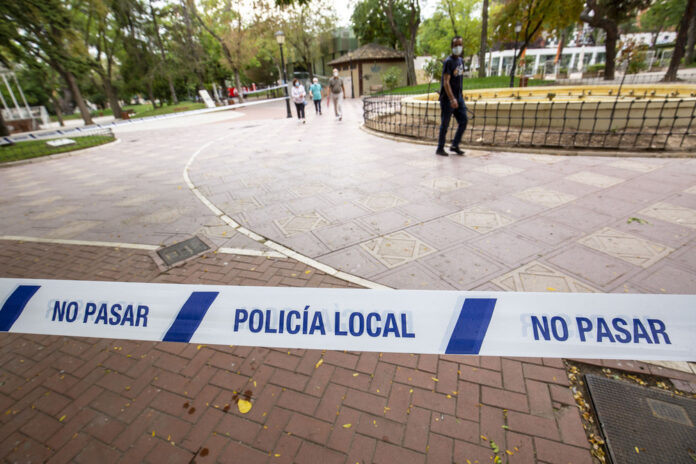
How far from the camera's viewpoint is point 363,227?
13.5ft

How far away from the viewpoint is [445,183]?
5461 millimetres

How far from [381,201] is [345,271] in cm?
Result: 200

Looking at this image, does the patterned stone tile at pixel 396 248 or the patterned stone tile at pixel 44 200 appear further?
the patterned stone tile at pixel 44 200

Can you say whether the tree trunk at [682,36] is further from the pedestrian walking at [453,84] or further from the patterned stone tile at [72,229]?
the patterned stone tile at [72,229]

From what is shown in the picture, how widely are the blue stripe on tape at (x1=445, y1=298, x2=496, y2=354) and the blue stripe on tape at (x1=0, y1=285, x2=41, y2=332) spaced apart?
2251mm

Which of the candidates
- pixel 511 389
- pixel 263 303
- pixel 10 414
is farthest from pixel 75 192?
pixel 511 389

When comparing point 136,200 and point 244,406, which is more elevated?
point 136,200

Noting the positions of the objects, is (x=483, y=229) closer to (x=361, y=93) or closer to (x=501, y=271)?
(x=501, y=271)

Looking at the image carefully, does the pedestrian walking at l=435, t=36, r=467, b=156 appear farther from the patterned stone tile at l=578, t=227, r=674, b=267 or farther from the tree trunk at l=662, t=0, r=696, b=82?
the tree trunk at l=662, t=0, r=696, b=82

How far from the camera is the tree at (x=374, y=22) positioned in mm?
35281

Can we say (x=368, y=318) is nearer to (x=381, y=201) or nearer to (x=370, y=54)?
(x=381, y=201)

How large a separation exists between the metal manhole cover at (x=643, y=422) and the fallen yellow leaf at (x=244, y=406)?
2.06m

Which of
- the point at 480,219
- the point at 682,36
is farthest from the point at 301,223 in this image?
the point at 682,36

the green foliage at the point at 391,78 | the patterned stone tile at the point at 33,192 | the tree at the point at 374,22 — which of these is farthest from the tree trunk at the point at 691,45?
the patterned stone tile at the point at 33,192
